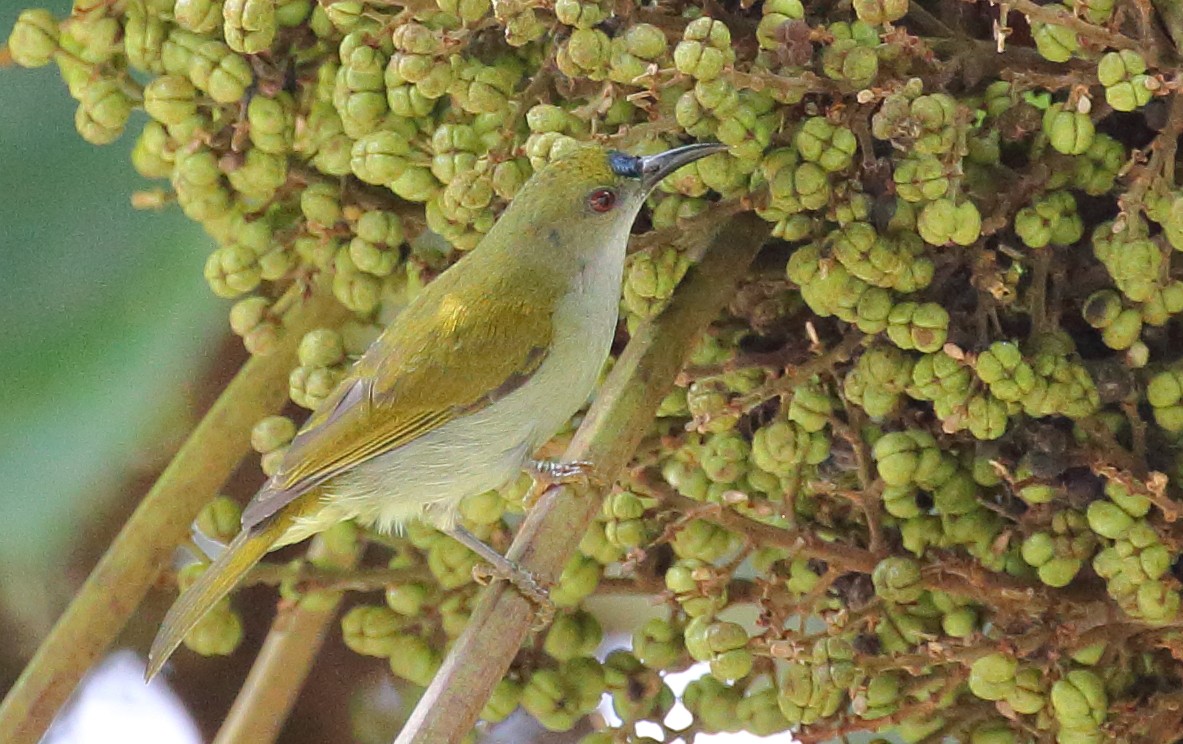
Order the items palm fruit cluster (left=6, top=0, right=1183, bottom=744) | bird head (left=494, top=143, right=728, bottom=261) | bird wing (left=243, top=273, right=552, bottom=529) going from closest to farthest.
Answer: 1. palm fruit cluster (left=6, top=0, right=1183, bottom=744)
2. bird head (left=494, top=143, right=728, bottom=261)
3. bird wing (left=243, top=273, right=552, bottom=529)

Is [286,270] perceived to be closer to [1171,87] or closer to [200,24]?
[200,24]

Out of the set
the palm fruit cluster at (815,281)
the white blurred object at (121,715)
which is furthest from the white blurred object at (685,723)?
the white blurred object at (121,715)

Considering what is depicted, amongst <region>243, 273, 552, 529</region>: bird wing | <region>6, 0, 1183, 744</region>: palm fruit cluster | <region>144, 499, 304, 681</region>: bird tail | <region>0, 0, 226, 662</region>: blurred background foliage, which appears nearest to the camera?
<region>6, 0, 1183, 744</region>: palm fruit cluster

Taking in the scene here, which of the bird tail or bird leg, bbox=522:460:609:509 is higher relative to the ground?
bird leg, bbox=522:460:609:509

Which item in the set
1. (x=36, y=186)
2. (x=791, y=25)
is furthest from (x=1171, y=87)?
(x=36, y=186)

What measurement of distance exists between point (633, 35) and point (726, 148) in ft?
0.40

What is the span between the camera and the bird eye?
1.50 m

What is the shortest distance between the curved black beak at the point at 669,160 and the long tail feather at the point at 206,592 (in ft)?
1.75

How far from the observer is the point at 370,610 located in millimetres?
1485

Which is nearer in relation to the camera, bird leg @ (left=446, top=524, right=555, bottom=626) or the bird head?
Answer: bird leg @ (left=446, top=524, right=555, bottom=626)

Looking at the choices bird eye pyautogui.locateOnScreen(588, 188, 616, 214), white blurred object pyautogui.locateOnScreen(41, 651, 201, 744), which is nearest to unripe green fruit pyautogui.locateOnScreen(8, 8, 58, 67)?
bird eye pyautogui.locateOnScreen(588, 188, 616, 214)

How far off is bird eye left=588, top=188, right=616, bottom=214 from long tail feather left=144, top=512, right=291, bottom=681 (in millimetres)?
481

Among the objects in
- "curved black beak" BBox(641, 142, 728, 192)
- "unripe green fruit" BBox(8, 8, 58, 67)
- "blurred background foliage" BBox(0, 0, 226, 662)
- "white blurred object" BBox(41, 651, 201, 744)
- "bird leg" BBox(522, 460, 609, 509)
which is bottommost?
"white blurred object" BBox(41, 651, 201, 744)

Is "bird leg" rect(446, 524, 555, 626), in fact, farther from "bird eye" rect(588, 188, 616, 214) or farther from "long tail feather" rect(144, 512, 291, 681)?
"bird eye" rect(588, 188, 616, 214)
